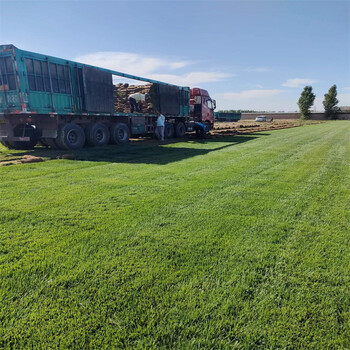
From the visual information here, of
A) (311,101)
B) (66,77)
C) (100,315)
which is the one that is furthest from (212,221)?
(311,101)

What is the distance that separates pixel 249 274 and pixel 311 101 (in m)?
87.1

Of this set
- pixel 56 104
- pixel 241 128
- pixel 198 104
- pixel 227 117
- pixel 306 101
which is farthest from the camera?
pixel 306 101

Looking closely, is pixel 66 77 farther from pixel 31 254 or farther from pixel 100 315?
pixel 100 315

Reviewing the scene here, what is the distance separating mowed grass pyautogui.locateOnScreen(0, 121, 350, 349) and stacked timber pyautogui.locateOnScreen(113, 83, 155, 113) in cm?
1274

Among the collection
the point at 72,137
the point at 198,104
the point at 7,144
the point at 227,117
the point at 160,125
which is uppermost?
the point at 198,104

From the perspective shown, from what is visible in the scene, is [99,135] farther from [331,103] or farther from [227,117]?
[331,103]

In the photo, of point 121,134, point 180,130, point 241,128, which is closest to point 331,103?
point 241,128

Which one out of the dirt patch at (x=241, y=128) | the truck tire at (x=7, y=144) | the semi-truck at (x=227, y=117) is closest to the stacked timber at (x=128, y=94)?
the dirt patch at (x=241, y=128)

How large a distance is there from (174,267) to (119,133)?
12.7 meters

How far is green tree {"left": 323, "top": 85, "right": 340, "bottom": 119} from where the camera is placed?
77.4 meters

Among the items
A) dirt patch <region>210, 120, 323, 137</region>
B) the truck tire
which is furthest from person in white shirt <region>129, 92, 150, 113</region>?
the truck tire

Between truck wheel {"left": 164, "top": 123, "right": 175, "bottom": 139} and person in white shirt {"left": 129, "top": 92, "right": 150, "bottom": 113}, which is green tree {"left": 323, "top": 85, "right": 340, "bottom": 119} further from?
person in white shirt {"left": 129, "top": 92, "right": 150, "bottom": 113}

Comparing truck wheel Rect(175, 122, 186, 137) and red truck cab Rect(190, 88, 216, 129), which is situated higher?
red truck cab Rect(190, 88, 216, 129)

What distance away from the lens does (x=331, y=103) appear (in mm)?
77562
